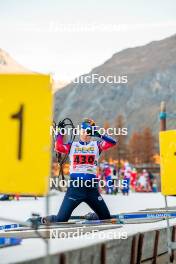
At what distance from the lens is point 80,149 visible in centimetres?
1002

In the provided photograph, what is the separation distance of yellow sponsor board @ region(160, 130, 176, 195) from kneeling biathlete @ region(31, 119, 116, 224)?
1545 mm

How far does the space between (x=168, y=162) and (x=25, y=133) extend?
13.8 feet

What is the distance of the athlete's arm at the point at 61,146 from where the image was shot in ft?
32.7

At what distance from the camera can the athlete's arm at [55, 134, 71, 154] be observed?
9.95m

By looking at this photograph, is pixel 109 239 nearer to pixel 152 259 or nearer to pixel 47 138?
pixel 152 259

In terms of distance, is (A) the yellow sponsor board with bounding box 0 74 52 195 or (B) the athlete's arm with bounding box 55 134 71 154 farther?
(B) the athlete's arm with bounding box 55 134 71 154

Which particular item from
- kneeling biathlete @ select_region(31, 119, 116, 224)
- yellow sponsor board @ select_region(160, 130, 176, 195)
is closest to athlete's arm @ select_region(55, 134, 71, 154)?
kneeling biathlete @ select_region(31, 119, 116, 224)

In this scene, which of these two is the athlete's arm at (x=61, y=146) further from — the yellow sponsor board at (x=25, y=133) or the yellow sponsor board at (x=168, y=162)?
the yellow sponsor board at (x=25, y=133)

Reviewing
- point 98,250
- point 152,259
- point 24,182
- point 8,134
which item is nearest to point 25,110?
point 8,134

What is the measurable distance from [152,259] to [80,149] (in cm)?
262

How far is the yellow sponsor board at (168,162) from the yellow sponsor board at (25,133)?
4.02 meters

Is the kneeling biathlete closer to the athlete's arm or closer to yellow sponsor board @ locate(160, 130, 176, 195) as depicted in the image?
the athlete's arm

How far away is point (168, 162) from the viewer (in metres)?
8.62

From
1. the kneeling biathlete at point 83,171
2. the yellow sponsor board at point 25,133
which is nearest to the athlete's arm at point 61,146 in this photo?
the kneeling biathlete at point 83,171
